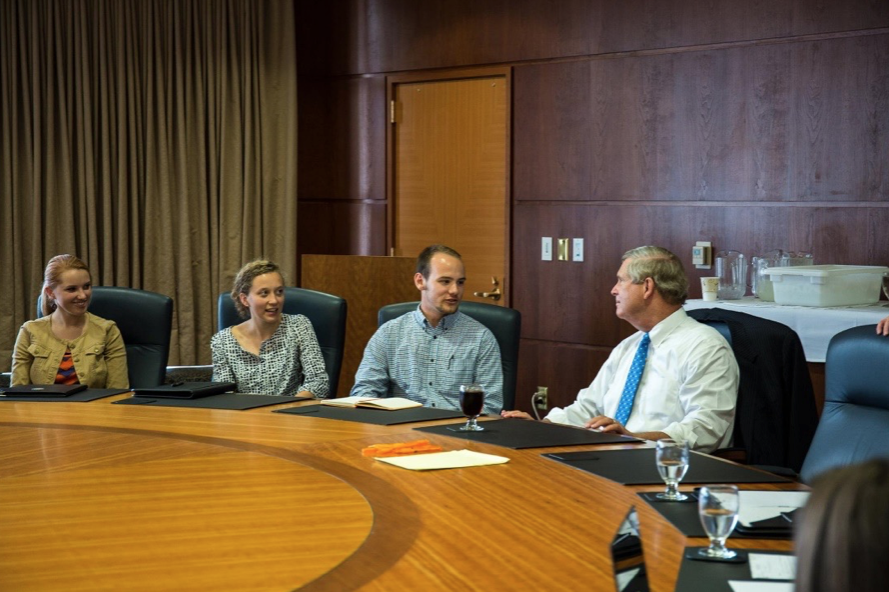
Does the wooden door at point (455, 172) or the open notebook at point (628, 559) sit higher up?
the wooden door at point (455, 172)

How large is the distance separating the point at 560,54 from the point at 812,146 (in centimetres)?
149

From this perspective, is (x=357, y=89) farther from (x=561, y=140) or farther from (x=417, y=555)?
(x=417, y=555)

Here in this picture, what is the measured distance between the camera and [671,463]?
2.05m

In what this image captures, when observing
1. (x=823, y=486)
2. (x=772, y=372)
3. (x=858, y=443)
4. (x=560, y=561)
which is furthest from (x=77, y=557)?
(x=772, y=372)

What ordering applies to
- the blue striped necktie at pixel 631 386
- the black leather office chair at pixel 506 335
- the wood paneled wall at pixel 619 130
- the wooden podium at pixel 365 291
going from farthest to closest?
the wooden podium at pixel 365 291, the wood paneled wall at pixel 619 130, the black leather office chair at pixel 506 335, the blue striped necktie at pixel 631 386

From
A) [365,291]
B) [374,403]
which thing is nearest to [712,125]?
[365,291]

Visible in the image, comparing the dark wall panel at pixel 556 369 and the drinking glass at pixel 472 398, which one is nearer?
the drinking glass at pixel 472 398

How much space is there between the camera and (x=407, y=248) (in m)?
6.54

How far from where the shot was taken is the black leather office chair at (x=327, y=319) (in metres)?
4.00

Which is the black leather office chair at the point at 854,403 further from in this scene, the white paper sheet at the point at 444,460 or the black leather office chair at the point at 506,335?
the black leather office chair at the point at 506,335

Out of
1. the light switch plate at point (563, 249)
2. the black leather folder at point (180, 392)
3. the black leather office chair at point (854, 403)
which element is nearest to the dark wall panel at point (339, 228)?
the light switch plate at point (563, 249)

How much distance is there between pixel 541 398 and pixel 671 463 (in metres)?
3.93

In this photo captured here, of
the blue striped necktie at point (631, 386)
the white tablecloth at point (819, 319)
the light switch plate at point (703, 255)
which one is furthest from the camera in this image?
the light switch plate at point (703, 255)

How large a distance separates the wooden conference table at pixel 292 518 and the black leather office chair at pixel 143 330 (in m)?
1.31
